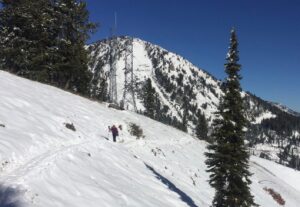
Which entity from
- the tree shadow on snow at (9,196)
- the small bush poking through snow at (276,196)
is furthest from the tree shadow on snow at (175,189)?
the small bush poking through snow at (276,196)

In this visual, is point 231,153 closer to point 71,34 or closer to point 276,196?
point 276,196

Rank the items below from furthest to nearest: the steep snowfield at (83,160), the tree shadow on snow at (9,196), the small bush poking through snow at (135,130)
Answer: the small bush poking through snow at (135,130) < the steep snowfield at (83,160) < the tree shadow on snow at (9,196)

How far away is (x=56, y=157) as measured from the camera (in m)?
20.4

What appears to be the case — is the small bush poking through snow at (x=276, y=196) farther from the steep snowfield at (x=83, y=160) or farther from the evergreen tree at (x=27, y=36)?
the evergreen tree at (x=27, y=36)

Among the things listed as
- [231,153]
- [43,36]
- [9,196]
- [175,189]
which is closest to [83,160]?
[175,189]

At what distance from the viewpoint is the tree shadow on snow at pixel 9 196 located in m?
13.2

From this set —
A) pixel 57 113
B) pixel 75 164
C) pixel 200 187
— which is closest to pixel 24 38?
pixel 57 113

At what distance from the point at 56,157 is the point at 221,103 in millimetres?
11552

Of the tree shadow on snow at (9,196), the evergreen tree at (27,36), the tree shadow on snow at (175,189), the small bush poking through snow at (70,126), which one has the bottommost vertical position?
the tree shadow on snow at (175,189)

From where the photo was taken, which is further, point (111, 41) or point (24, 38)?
point (111, 41)

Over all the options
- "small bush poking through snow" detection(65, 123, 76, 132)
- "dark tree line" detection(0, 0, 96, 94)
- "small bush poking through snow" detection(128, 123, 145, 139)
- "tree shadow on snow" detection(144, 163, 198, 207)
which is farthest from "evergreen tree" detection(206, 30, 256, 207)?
"dark tree line" detection(0, 0, 96, 94)

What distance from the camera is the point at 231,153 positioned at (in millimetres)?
25812

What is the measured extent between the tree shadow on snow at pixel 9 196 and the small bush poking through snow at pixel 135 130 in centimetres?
2692

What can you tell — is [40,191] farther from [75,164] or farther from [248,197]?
[248,197]
